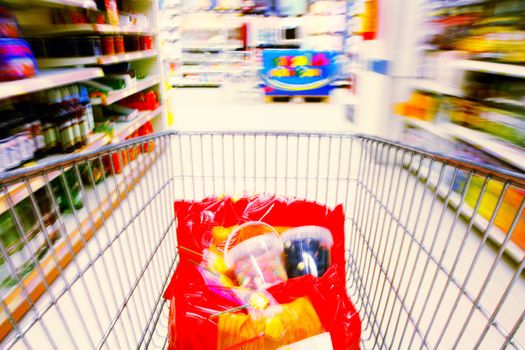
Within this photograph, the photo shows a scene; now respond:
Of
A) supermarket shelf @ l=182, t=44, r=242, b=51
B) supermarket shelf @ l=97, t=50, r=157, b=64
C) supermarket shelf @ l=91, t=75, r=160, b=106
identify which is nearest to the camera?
supermarket shelf @ l=97, t=50, r=157, b=64

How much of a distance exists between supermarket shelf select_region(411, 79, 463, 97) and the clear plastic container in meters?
1.75

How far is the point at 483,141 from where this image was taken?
2053 mm

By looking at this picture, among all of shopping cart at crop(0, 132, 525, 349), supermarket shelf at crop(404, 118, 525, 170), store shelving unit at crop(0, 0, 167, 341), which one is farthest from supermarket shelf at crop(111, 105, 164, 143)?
supermarket shelf at crop(404, 118, 525, 170)

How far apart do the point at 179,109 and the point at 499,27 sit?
4.69 metres

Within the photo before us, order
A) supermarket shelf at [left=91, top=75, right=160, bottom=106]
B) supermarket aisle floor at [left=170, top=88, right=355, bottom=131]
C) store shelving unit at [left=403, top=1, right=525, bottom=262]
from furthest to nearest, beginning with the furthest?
supermarket aisle floor at [left=170, top=88, right=355, bottom=131]
supermarket shelf at [left=91, top=75, right=160, bottom=106]
store shelving unit at [left=403, top=1, right=525, bottom=262]

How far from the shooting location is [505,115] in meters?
1.92

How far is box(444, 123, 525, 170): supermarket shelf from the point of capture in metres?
1.78

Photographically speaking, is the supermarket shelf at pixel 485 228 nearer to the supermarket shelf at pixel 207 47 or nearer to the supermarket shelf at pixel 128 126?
the supermarket shelf at pixel 128 126

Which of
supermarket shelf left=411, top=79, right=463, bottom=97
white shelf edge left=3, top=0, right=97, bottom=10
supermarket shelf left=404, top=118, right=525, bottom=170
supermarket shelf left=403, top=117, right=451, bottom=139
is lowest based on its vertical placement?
supermarket shelf left=403, top=117, right=451, bottom=139

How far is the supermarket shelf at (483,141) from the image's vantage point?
180 cm

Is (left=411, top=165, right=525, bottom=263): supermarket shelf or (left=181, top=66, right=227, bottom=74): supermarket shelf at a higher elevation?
(left=181, top=66, right=227, bottom=74): supermarket shelf

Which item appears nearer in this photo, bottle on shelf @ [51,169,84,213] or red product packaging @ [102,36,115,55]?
bottle on shelf @ [51,169,84,213]

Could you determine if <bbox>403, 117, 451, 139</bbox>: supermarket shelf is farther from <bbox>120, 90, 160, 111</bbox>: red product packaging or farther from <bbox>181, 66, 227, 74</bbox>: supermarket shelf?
<bbox>181, 66, 227, 74</bbox>: supermarket shelf

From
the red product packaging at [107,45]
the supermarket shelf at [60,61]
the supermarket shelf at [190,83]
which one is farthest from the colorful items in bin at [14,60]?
the supermarket shelf at [190,83]
